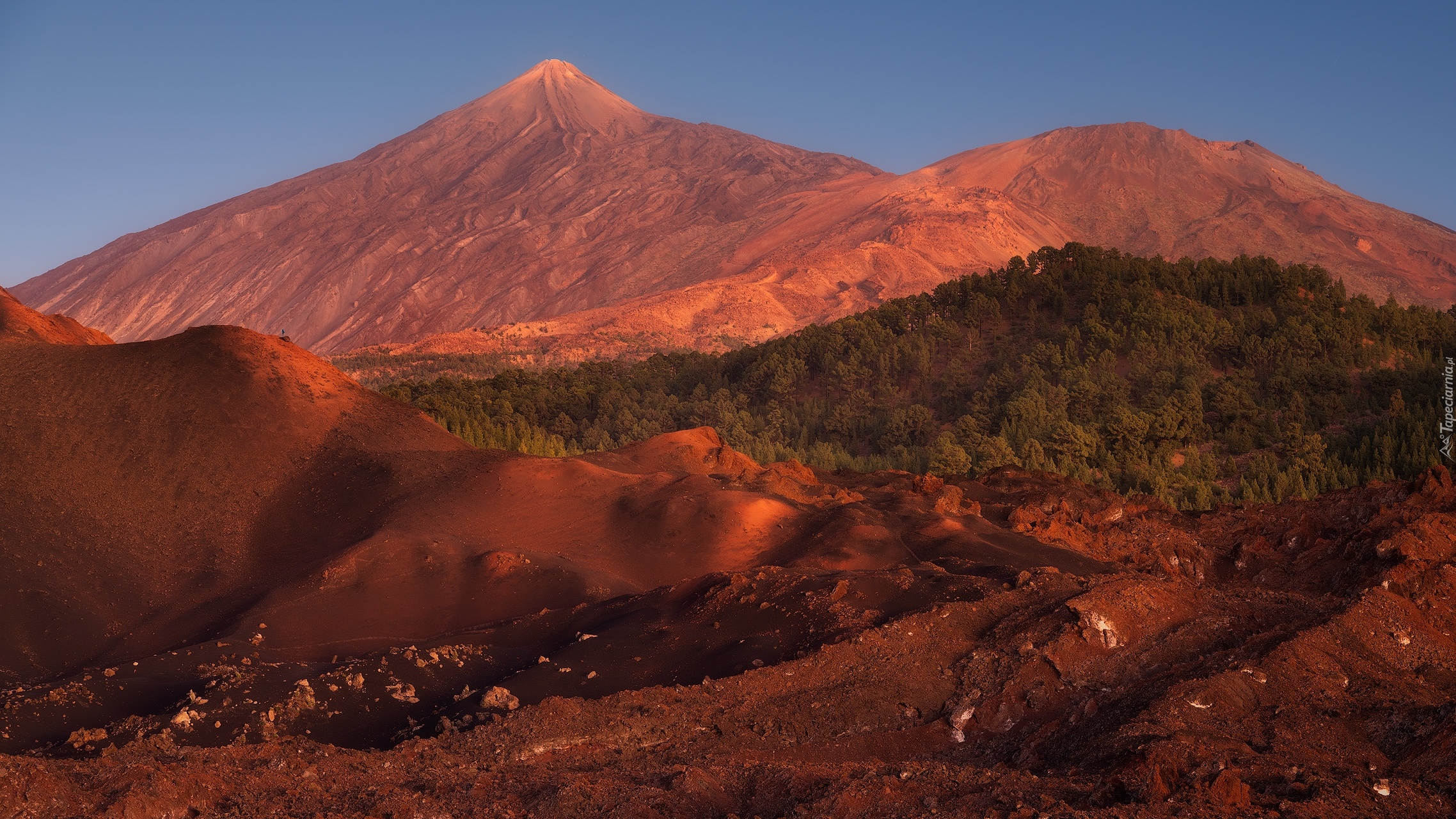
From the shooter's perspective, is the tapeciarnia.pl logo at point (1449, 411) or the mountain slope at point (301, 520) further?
the tapeciarnia.pl logo at point (1449, 411)

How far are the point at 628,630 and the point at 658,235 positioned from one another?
115018 mm

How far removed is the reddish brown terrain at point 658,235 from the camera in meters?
98.3

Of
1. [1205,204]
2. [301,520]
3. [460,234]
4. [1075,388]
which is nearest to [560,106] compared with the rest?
[460,234]

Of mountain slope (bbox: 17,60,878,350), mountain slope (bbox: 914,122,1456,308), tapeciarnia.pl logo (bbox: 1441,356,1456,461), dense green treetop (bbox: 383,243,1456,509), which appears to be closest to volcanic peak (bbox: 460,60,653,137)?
mountain slope (bbox: 17,60,878,350)

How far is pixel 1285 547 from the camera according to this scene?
17031mm

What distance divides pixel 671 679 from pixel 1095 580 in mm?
4499

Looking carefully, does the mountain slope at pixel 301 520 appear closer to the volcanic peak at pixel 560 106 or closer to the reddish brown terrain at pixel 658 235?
the reddish brown terrain at pixel 658 235

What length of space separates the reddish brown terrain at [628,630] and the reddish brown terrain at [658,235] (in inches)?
2408

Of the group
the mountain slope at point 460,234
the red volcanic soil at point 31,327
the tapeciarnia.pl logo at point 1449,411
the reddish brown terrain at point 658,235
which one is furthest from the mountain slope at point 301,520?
the mountain slope at point 460,234

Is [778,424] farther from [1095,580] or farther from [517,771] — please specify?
[517,771]

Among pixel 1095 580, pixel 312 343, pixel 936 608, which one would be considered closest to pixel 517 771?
pixel 936 608

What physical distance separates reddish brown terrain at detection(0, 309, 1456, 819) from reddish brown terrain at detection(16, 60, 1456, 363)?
201 feet

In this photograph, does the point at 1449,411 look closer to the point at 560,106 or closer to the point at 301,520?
the point at 301,520

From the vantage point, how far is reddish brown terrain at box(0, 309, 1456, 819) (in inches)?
255
